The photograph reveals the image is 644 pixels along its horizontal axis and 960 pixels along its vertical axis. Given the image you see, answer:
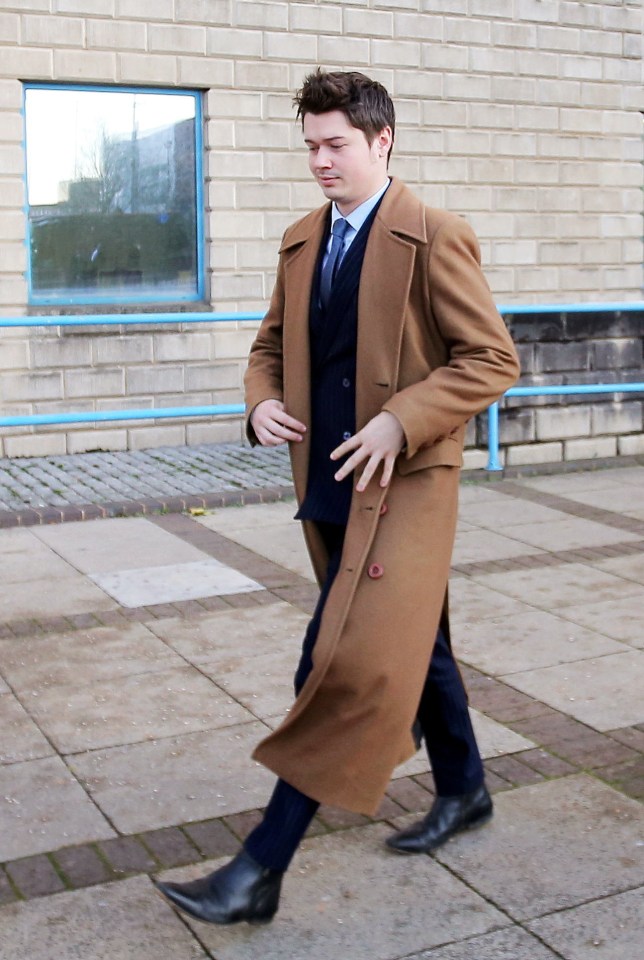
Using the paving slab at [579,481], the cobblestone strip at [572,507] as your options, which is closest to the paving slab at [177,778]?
the cobblestone strip at [572,507]

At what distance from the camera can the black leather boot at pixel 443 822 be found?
11.8 feet

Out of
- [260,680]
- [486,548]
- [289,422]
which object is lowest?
[260,680]

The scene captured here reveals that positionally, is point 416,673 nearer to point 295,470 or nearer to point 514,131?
point 295,470

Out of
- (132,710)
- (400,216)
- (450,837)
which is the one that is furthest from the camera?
(132,710)

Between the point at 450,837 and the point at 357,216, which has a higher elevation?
the point at 357,216

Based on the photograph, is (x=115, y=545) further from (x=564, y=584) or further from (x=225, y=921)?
(x=225, y=921)

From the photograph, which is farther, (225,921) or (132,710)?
(132,710)

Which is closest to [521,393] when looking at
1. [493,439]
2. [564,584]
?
[493,439]

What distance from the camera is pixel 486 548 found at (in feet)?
23.6

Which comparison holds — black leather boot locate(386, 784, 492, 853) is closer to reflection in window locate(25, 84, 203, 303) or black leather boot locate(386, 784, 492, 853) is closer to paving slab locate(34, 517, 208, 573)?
paving slab locate(34, 517, 208, 573)

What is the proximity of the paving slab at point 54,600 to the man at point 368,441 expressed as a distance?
287 centimetres

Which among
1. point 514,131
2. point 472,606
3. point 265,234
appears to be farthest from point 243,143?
point 472,606

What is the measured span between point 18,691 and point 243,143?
715cm

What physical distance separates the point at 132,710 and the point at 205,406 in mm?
4533
